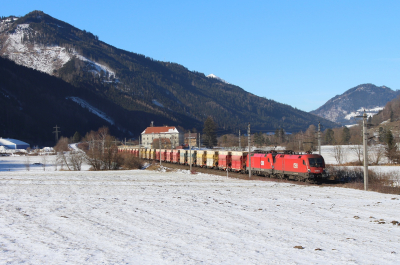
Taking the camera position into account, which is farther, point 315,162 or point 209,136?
point 209,136

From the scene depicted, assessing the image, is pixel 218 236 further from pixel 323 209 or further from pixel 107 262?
pixel 323 209

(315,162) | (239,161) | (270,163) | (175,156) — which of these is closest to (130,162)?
(175,156)

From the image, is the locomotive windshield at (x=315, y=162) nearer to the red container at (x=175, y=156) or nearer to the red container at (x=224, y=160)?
the red container at (x=224, y=160)

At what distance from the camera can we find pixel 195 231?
1445 cm

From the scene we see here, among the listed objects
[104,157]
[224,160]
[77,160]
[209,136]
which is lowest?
[77,160]

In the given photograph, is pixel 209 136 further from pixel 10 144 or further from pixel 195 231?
pixel 195 231

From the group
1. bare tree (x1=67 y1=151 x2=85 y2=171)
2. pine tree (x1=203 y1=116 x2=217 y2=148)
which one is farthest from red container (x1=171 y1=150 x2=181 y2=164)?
pine tree (x1=203 y1=116 x2=217 y2=148)

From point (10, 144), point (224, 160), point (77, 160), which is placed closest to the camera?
point (224, 160)

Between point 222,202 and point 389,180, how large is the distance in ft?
88.6

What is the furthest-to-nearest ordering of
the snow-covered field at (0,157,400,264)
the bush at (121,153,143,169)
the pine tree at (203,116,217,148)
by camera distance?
the pine tree at (203,116,217,148)
the bush at (121,153,143,169)
the snow-covered field at (0,157,400,264)

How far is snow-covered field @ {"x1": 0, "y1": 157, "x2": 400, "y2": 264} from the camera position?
1100 centimetres

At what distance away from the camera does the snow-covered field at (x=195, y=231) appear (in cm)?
1100

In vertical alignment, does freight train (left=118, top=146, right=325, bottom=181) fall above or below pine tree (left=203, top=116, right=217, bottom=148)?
below

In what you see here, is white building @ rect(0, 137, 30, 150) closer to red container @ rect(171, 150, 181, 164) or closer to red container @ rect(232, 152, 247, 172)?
red container @ rect(171, 150, 181, 164)
